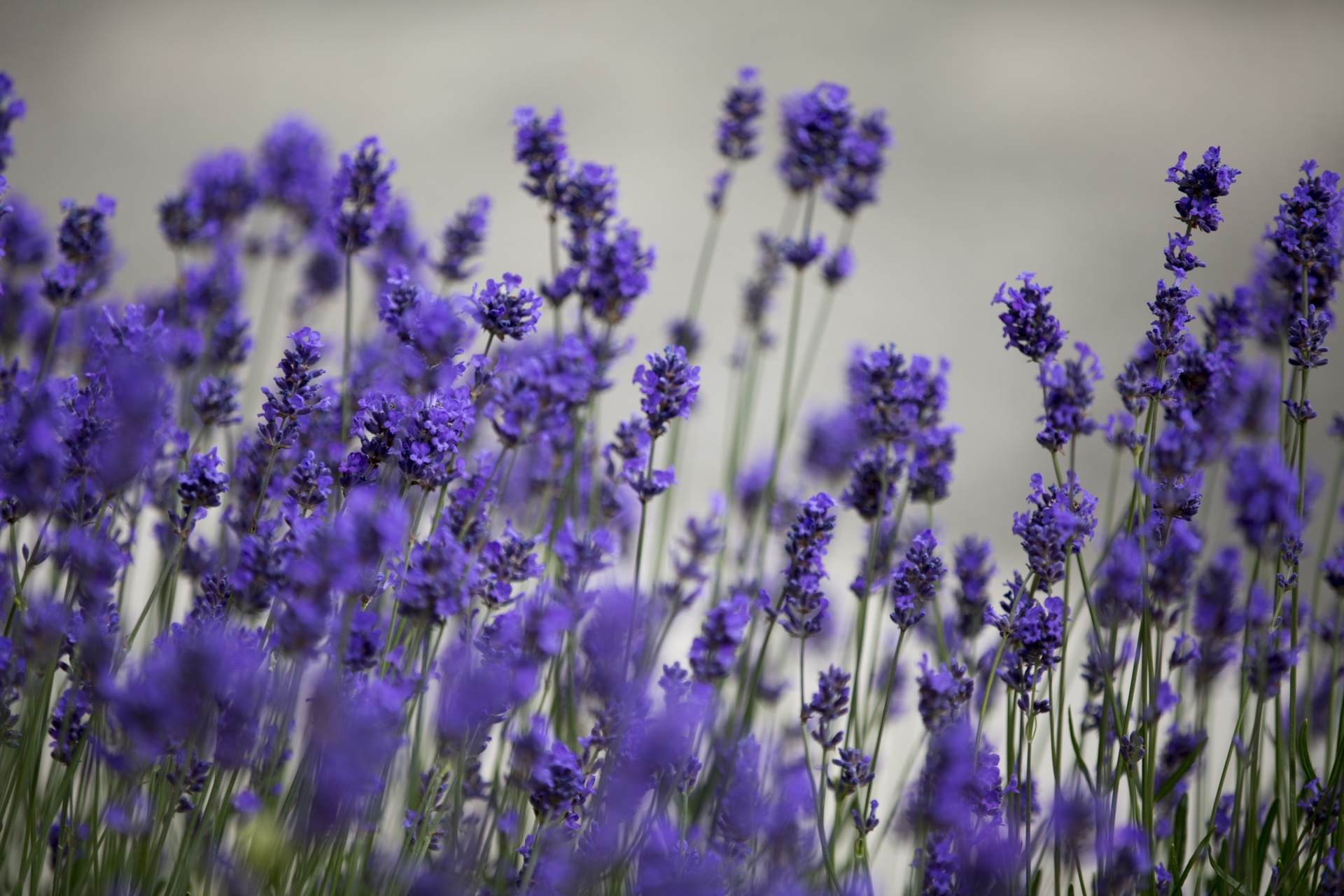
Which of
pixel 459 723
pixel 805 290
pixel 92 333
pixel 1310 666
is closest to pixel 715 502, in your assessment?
pixel 459 723

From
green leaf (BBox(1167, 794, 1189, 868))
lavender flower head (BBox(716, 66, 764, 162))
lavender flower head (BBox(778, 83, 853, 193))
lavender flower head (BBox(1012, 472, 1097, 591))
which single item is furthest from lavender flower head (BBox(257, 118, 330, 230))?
green leaf (BBox(1167, 794, 1189, 868))

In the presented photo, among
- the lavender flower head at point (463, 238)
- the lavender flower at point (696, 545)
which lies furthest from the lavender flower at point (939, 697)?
the lavender flower head at point (463, 238)

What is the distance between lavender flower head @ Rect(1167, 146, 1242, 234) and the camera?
0.84 metres

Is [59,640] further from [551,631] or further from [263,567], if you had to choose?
[551,631]

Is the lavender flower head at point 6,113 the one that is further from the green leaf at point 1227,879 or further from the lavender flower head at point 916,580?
the green leaf at point 1227,879

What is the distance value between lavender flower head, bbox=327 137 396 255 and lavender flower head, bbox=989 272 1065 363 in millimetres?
702

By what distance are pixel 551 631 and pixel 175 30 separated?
10.3ft

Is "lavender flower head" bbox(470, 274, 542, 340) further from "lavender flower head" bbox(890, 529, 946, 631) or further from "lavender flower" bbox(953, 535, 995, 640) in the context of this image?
"lavender flower" bbox(953, 535, 995, 640)

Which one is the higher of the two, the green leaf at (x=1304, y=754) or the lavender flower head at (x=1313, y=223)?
the lavender flower head at (x=1313, y=223)

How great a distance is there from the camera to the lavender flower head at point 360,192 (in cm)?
104

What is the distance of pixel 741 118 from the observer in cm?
141

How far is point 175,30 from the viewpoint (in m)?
2.94

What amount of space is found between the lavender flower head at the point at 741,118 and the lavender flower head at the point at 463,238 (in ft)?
1.30

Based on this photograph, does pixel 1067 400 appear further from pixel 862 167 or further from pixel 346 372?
pixel 346 372
